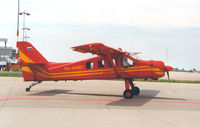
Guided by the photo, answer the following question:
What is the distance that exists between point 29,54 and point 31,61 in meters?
0.52

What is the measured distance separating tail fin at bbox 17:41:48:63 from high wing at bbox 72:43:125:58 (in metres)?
4.06

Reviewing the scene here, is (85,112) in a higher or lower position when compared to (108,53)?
lower

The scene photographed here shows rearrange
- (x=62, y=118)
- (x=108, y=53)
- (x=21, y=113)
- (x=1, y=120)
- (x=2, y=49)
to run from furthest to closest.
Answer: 1. (x=2, y=49)
2. (x=108, y=53)
3. (x=21, y=113)
4. (x=62, y=118)
5. (x=1, y=120)

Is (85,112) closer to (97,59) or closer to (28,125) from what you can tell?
(28,125)

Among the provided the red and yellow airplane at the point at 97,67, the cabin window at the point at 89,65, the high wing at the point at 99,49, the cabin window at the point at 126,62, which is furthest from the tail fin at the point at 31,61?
the cabin window at the point at 126,62

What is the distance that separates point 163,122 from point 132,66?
18.6 feet

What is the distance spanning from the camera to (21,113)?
23.3 ft

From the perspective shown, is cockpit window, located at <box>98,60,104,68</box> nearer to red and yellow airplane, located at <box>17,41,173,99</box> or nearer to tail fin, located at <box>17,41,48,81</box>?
red and yellow airplane, located at <box>17,41,173,99</box>

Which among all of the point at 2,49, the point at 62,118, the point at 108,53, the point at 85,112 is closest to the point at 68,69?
the point at 108,53

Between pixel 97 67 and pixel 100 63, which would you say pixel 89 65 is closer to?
pixel 97 67

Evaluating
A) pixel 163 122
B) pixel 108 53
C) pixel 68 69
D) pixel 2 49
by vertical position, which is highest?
pixel 2 49

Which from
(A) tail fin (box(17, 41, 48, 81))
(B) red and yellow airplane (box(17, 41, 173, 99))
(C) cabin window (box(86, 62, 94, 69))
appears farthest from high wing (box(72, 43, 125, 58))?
(A) tail fin (box(17, 41, 48, 81))

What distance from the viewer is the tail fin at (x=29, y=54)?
546 inches

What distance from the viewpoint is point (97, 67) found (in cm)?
1232
